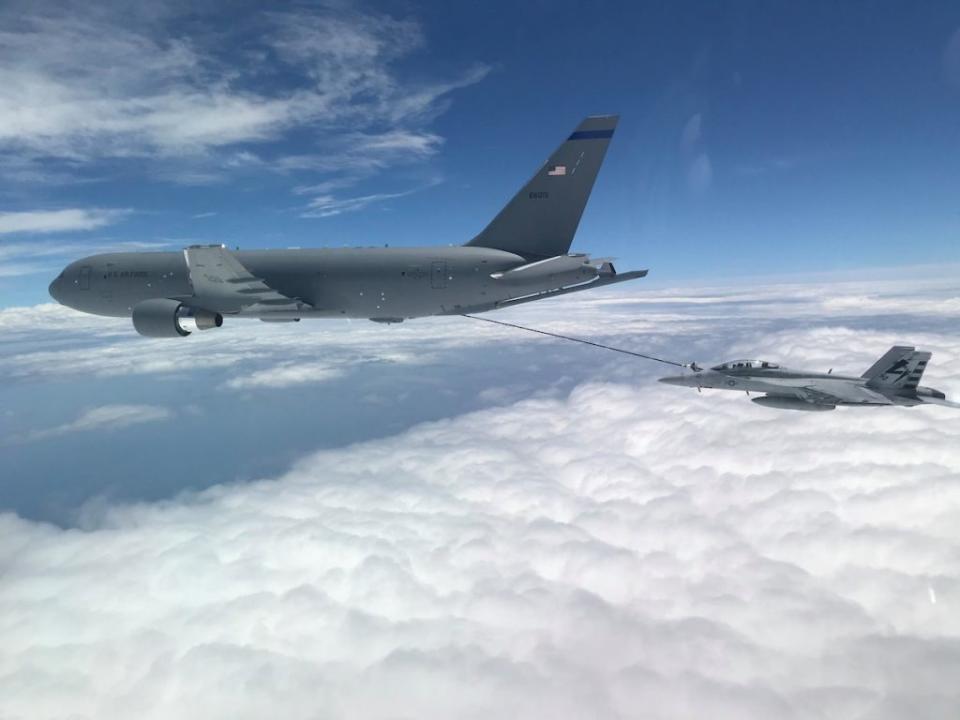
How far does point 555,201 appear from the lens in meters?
20.4

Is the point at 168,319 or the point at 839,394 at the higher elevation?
the point at 168,319

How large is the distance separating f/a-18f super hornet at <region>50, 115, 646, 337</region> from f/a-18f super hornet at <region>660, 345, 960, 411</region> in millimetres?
5904

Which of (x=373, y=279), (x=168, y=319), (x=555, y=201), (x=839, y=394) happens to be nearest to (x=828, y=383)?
(x=839, y=394)

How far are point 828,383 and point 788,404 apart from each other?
158cm

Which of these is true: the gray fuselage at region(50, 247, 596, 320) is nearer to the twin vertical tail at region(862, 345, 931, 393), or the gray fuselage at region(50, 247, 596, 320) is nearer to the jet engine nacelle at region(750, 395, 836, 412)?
the jet engine nacelle at region(750, 395, 836, 412)

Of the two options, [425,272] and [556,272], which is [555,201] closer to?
[556,272]

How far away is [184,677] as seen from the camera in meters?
81.8

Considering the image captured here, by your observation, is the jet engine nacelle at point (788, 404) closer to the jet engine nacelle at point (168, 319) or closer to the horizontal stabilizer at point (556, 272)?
the horizontal stabilizer at point (556, 272)

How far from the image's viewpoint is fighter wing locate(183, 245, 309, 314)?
20266mm

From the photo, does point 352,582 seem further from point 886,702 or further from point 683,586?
point 886,702

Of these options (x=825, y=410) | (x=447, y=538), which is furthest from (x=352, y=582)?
(x=825, y=410)

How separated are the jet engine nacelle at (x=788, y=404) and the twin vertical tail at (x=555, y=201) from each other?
10453 mm

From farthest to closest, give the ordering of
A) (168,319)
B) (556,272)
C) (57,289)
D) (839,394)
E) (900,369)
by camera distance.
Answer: (57,289) < (168,319) < (556,272) < (839,394) < (900,369)

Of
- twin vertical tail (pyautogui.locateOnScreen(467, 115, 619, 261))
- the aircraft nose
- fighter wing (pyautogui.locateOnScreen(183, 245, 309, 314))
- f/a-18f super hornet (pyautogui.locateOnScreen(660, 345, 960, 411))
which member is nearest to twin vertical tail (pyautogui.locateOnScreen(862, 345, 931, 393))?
f/a-18f super hornet (pyautogui.locateOnScreen(660, 345, 960, 411))
